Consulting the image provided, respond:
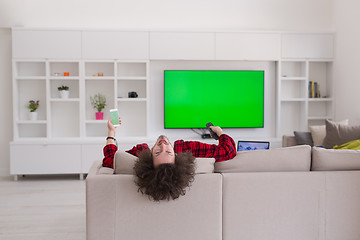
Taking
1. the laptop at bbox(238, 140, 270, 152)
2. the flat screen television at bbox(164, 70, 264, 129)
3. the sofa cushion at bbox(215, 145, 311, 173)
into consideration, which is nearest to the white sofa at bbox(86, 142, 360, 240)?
the sofa cushion at bbox(215, 145, 311, 173)

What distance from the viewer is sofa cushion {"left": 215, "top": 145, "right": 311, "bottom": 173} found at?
106 inches

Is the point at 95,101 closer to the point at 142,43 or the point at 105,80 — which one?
the point at 105,80

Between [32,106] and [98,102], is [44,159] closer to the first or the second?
[32,106]

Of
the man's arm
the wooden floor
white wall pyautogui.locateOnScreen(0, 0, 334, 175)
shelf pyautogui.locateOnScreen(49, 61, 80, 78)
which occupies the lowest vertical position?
the wooden floor

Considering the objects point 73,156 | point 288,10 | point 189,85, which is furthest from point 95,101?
point 288,10

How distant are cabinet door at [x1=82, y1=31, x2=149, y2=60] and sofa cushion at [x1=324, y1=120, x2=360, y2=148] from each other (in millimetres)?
2642

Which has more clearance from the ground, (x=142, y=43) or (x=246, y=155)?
(x=142, y=43)

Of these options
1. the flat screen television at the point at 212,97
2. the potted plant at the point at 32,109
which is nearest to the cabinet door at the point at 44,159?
the potted plant at the point at 32,109

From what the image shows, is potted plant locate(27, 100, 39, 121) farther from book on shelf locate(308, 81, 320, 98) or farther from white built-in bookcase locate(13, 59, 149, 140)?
book on shelf locate(308, 81, 320, 98)

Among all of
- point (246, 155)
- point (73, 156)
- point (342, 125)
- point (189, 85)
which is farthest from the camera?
point (189, 85)

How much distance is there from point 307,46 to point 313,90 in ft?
2.16

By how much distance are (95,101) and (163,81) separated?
1045 millimetres

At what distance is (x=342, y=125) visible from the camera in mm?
5023

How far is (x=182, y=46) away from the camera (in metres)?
6.00
